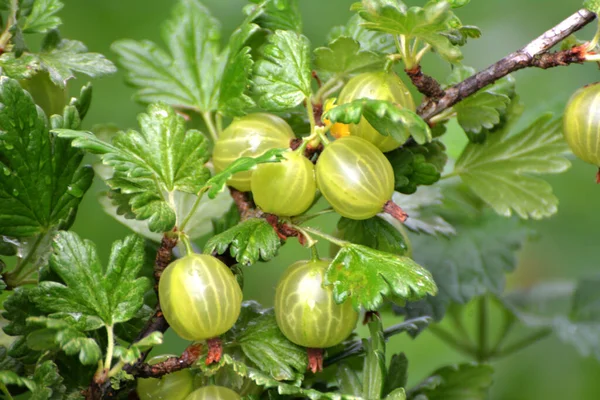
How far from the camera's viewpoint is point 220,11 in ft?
5.80

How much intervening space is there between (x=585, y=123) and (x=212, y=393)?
1.26 ft

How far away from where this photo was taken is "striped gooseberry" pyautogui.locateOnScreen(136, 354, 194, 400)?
1.88 ft

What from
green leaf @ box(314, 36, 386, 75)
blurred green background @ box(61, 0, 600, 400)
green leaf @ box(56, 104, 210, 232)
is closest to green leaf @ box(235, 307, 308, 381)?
green leaf @ box(56, 104, 210, 232)

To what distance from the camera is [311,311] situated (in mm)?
553

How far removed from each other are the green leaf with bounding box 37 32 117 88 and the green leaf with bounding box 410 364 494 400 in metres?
0.46

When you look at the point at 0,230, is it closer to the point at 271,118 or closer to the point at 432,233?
the point at 271,118

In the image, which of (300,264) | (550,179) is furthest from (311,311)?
(550,179)

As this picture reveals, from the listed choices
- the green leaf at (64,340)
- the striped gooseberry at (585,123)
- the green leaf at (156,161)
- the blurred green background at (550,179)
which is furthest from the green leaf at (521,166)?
the blurred green background at (550,179)

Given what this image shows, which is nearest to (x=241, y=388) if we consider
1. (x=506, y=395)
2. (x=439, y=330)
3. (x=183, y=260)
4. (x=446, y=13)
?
(x=183, y=260)

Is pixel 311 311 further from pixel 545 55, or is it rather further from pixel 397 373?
pixel 545 55

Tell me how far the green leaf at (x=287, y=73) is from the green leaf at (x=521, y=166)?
278mm

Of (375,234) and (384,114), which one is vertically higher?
(384,114)

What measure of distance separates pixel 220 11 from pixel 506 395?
1.13 metres

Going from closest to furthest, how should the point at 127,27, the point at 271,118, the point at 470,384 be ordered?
the point at 271,118 < the point at 470,384 < the point at 127,27
